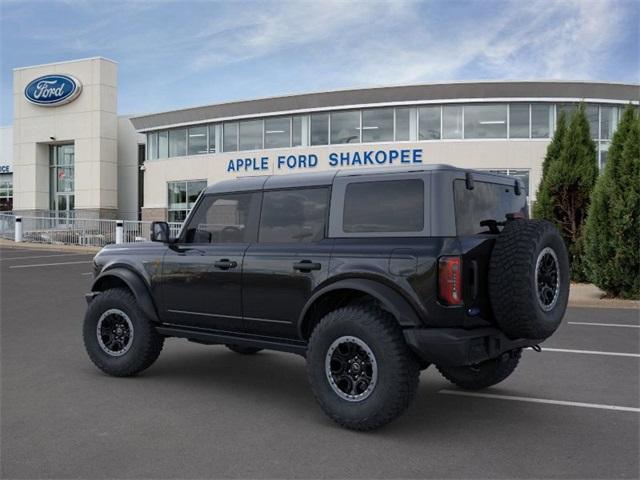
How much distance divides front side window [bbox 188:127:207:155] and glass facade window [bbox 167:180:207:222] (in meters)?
1.62

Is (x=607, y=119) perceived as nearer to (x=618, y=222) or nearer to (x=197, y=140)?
(x=618, y=222)

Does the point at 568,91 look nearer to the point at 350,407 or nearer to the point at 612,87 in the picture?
the point at 612,87

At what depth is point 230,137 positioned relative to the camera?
3178cm

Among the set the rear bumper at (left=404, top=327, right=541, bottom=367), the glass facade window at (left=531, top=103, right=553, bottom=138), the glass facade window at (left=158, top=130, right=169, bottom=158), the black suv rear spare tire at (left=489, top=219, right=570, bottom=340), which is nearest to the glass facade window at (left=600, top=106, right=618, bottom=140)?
the glass facade window at (left=531, top=103, right=553, bottom=138)

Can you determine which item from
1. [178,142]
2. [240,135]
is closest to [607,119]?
[240,135]

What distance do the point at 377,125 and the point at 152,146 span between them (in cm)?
1353

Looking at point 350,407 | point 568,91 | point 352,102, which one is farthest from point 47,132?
point 350,407

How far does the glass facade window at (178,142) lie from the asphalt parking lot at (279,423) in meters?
26.8

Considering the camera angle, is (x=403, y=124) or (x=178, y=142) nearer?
(x=403, y=124)

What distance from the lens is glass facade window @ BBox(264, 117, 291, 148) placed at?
30062 mm

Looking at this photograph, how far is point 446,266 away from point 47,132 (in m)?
37.8

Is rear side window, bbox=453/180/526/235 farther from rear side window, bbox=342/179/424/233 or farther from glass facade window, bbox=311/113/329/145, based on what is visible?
glass facade window, bbox=311/113/329/145

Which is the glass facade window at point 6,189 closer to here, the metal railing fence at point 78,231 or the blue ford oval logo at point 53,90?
the blue ford oval logo at point 53,90

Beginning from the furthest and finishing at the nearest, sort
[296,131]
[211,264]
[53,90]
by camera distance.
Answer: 1. [53,90]
2. [296,131]
3. [211,264]
